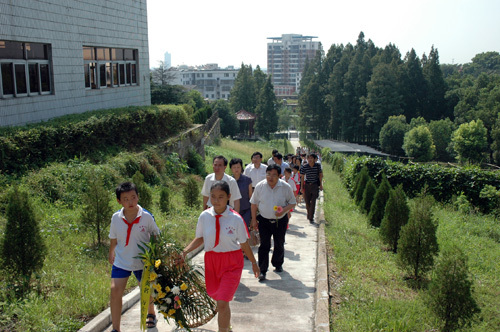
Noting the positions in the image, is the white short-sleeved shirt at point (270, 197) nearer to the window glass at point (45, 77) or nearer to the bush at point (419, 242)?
the bush at point (419, 242)

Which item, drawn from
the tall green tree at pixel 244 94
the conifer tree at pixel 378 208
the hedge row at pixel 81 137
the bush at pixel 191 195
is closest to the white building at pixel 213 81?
the tall green tree at pixel 244 94

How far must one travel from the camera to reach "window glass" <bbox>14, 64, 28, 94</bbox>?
38.6 ft

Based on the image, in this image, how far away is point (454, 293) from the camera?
17.2 ft

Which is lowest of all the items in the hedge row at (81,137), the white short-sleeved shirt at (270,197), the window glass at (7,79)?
the white short-sleeved shirt at (270,197)

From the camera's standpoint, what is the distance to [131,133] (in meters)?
14.5

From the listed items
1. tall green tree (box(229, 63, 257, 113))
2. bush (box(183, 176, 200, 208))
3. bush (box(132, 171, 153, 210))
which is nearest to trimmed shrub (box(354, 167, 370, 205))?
bush (box(183, 176, 200, 208))

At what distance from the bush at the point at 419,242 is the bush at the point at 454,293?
5.58 feet

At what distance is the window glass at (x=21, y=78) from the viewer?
11.8m

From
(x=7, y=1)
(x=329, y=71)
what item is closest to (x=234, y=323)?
(x=7, y=1)

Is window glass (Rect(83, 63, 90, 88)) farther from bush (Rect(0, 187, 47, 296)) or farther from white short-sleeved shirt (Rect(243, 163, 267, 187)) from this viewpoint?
bush (Rect(0, 187, 47, 296))

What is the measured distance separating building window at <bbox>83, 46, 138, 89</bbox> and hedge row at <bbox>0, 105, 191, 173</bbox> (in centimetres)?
217

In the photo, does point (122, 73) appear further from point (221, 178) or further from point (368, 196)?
point (221, 178)

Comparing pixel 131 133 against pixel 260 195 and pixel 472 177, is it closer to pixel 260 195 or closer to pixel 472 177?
pixel 260 195

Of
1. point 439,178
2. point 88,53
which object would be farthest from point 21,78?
point 439,178
